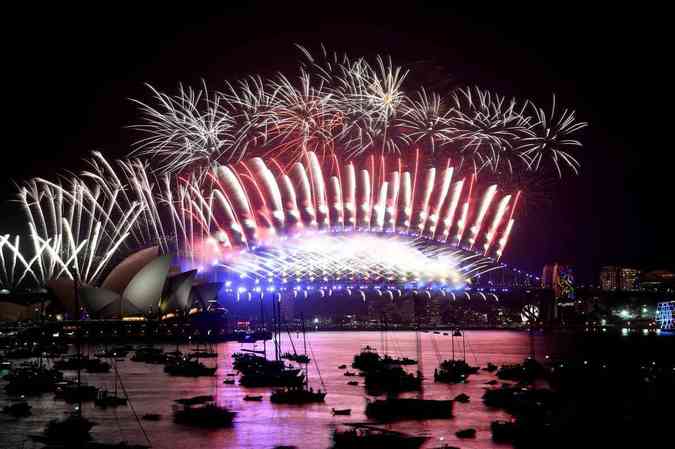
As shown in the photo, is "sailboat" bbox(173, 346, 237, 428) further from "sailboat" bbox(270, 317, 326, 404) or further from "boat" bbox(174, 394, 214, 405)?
"sailboat" bbox(270, 317, 326, 404)

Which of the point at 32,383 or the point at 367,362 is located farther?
the point at 367,362

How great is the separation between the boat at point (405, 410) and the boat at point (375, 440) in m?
7.41

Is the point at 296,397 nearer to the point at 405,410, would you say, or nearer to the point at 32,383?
the point at 405,410

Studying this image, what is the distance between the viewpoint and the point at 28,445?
135ft

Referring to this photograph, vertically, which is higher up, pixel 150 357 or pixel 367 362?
pixel 150 357

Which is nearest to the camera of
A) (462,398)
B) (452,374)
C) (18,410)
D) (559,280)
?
(18,410)

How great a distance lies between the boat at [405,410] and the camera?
4744 centimetres

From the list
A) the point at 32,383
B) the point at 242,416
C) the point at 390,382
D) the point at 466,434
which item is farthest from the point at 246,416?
the point at 32,383

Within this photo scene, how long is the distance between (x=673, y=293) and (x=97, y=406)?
449 ft

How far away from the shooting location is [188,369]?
73.3 metres

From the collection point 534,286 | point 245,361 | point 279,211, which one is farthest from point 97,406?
point 534,286

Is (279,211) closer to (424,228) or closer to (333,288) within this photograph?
(424,228)

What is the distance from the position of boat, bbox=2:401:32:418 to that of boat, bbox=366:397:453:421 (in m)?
18.7

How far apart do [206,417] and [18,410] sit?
1061cm
